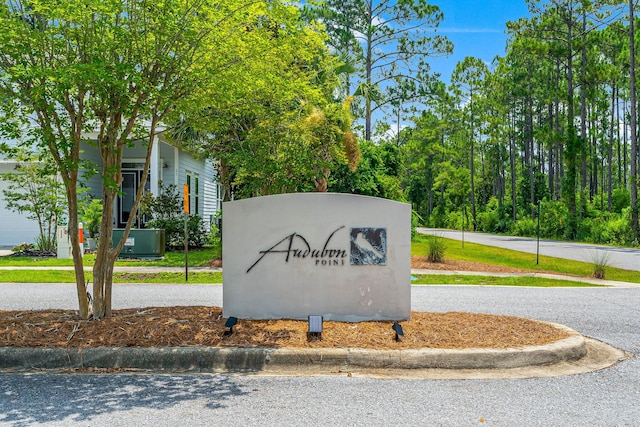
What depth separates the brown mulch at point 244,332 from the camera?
634cm

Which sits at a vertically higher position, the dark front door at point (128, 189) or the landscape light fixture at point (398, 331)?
the dark front door at point (128, 189)

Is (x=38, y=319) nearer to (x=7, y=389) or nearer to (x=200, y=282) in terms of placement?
(x=7, y=389)

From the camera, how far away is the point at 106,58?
263 inches

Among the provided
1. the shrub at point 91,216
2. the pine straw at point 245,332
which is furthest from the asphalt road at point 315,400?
the shrub at point 91,216

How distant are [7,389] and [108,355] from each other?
0.98 metres

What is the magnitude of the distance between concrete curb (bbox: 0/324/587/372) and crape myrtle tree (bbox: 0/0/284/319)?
1204mm

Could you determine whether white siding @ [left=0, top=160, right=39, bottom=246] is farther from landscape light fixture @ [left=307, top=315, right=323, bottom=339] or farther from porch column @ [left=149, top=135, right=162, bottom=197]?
landscape light fixture @ [left=307, top=315, right=323, bottom=339]

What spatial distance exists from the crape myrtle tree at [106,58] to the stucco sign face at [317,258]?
1603 millimetres

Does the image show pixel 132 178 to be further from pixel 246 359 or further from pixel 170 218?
pixel 246 359

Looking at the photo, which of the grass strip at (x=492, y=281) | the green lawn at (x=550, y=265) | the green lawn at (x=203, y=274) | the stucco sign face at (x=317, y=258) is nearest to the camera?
the stucco sign face at (x=317, y=258)

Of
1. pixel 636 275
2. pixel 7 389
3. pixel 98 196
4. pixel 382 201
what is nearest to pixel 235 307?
pixel 382 201

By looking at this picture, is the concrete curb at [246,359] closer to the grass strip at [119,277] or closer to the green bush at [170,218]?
the grass strip at [119,277]

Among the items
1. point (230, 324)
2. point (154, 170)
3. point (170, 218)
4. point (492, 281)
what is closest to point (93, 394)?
point (230, 324)

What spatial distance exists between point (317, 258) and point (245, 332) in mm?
1369
